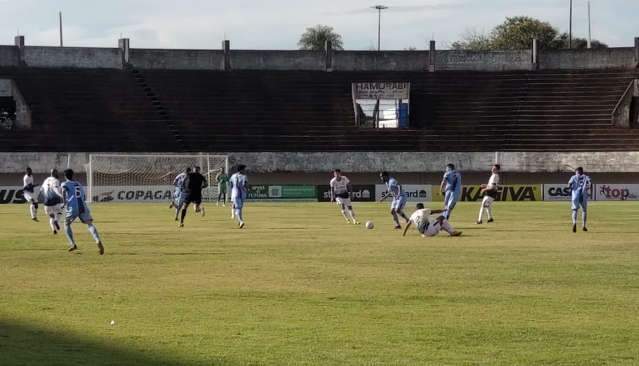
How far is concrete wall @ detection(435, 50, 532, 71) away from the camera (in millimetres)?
79312

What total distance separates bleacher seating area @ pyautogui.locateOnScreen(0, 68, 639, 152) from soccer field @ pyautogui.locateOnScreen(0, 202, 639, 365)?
38370mm

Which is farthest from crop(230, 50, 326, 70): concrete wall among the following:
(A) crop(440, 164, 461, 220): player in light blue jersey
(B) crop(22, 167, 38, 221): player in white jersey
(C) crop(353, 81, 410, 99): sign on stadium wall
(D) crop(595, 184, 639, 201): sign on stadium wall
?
(A) crop(440, 164, 461, 220): player in light blue jersey

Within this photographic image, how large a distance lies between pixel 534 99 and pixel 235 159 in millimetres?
→ 22068

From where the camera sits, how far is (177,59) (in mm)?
78062

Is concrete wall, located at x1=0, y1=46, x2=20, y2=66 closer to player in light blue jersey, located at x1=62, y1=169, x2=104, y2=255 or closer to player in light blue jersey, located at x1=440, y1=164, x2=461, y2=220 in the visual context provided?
player in light blue jersey, located at x1=440, y1=164, x2=461, y2=220

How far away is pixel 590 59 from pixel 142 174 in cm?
3385

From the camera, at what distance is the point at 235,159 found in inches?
2621

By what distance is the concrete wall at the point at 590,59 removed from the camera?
77.8m

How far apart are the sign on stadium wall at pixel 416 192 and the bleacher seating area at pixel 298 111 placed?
10.7ft

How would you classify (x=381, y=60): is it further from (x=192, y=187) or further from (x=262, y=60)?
(x=192, y=187)

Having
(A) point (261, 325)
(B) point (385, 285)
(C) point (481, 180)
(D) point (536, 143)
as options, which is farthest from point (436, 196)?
(A) point (261, 325)

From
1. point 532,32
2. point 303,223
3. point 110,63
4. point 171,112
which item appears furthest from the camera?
point 532,32

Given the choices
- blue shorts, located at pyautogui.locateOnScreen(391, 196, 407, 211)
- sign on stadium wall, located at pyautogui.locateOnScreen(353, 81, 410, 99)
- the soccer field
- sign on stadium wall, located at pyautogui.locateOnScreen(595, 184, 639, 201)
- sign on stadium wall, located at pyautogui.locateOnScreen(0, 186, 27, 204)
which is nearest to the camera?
the soccer field

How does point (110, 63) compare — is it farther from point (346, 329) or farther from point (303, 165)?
point (346, 329)
